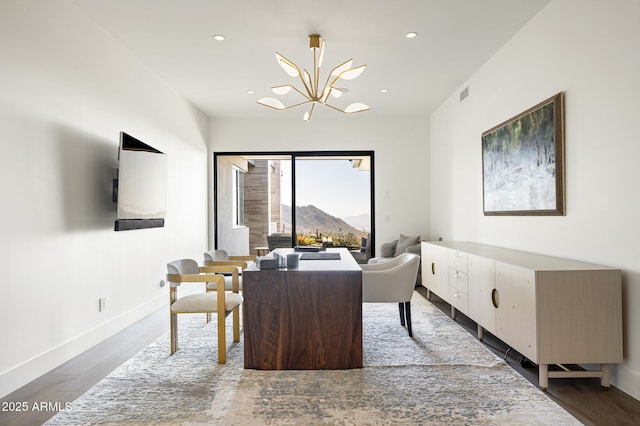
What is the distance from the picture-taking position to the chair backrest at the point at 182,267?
3.18 meters

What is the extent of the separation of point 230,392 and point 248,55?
326 centimetres

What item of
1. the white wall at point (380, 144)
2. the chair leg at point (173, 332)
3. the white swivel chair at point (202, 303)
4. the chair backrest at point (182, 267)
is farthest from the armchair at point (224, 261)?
the white wall at point (380, 144)

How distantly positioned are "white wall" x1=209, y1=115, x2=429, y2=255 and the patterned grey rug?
373cm

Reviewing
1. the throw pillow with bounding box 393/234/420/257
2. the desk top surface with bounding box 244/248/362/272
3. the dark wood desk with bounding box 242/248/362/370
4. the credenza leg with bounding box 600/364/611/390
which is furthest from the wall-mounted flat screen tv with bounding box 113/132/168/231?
the credenza leg with bounding box 600/364/611/390

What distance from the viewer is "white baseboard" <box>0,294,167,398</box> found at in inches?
99.6

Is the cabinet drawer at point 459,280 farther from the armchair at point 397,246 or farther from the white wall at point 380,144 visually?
the white wall at point 380,144

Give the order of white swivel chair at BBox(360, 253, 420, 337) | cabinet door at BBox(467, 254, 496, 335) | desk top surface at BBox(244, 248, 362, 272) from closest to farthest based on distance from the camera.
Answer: desk top surface at BBox(244, 248, 362, 272), cabinet door at BBox(467, 254, 496, 335), white swivel chair at BBox(360, 253, 420, 337)

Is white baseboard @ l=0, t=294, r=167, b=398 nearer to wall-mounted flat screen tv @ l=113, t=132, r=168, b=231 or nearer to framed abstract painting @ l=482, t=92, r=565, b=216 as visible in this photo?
wall-mounted flat screen tv @ l=113, t=132, r=168, b=231

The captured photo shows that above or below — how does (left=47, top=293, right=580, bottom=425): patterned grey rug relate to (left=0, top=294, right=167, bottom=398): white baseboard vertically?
below

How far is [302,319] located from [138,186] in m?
2.15

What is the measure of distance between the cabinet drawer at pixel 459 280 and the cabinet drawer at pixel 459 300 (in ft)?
0.12

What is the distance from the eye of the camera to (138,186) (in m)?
3.84

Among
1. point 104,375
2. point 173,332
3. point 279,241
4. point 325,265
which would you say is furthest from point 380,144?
point 104,375

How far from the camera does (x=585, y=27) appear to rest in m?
2.77
